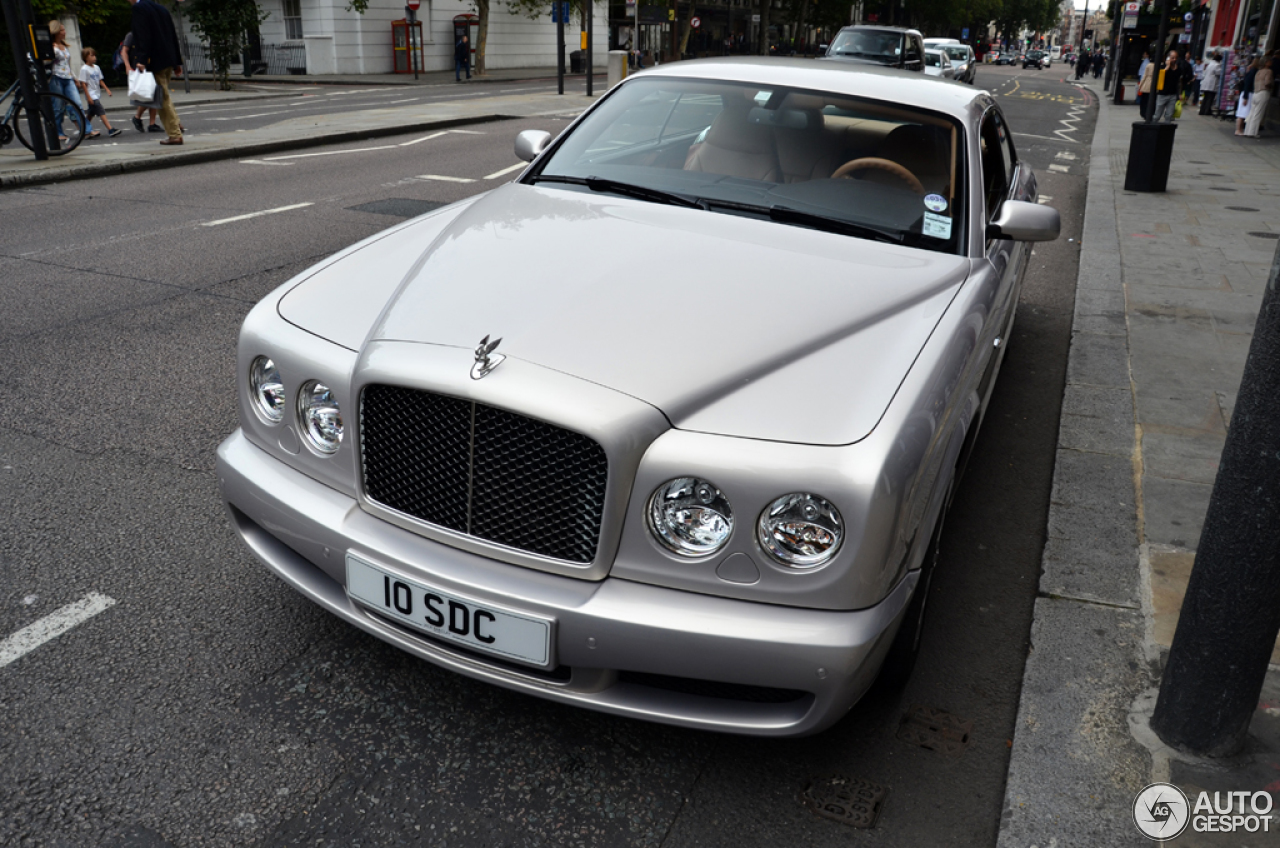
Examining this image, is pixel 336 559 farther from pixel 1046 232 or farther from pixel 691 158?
pixel 1046 232

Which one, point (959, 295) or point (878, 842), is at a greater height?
point (959, 295)

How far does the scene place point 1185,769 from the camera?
7.88 ft

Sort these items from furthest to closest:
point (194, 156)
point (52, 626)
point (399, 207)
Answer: point (194, 156), point (399, 207), point (52, 626)

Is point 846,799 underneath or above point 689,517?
underneath

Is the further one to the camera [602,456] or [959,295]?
[959,295]

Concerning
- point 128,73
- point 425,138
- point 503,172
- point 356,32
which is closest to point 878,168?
point 503,172

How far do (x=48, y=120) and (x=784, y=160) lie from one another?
1147 cm

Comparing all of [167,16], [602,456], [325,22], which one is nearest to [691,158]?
[602,456]

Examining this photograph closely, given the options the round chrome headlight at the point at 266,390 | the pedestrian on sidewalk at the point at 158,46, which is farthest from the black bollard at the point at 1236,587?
the pedestrian on sidewalk at the point at 158,46

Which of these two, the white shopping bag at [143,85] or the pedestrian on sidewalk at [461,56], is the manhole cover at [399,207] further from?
the pedestrian on sidewalk at [461,56]

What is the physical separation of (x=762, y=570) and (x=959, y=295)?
1.29 m

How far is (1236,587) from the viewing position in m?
2.21

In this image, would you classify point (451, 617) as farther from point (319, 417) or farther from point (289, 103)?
point (289, 103)

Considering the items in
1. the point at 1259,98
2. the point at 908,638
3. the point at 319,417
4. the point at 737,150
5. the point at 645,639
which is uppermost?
the point at 737,150
